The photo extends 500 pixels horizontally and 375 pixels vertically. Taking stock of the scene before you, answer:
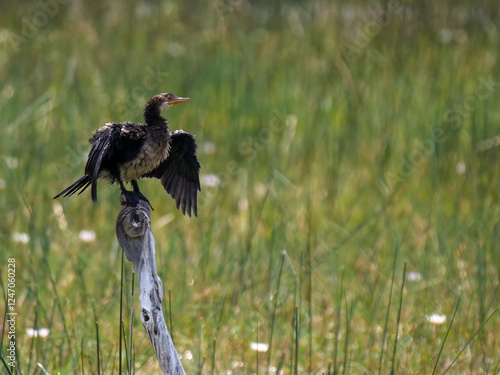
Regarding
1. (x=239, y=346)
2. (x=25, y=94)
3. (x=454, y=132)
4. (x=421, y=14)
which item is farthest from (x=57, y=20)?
(x=239, y=346)

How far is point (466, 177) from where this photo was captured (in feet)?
14.2

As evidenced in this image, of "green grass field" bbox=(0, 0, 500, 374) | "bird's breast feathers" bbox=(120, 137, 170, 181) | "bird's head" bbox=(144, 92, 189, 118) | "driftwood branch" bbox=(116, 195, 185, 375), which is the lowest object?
"driftwood branch" bbox=(116, 195, 185, 375)

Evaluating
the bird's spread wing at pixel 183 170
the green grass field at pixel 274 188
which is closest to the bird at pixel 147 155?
the bird's spread wing at pixel 183 170

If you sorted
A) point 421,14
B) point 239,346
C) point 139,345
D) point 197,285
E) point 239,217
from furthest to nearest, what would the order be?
point 421,14
point 239,217
point 197,285
point 239,346
point 139,345

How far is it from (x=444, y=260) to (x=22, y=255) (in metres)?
1.98

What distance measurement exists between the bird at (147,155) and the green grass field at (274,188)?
0.45 meters

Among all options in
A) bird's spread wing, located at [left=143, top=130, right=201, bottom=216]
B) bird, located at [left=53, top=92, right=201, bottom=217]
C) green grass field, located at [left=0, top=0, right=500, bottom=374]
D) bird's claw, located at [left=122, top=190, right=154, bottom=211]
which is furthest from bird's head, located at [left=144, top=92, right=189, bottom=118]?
green grass field, located at [left=0, top=0, right=500, bottom=374]

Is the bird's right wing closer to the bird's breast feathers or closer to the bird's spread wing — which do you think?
the bird's breast feathers

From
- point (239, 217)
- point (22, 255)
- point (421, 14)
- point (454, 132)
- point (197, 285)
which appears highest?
point (421, 14)

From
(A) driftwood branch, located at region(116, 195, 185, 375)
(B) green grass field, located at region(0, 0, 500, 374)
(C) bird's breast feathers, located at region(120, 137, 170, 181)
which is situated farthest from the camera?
(B) green grass field, located at region(0, 0, 500, 374)

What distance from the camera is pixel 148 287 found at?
1.89 meters

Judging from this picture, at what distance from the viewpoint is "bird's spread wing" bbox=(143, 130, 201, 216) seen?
2.13m

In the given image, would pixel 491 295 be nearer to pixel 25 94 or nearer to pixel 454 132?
pixel 454 132

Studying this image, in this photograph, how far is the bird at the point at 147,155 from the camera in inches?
77.2
